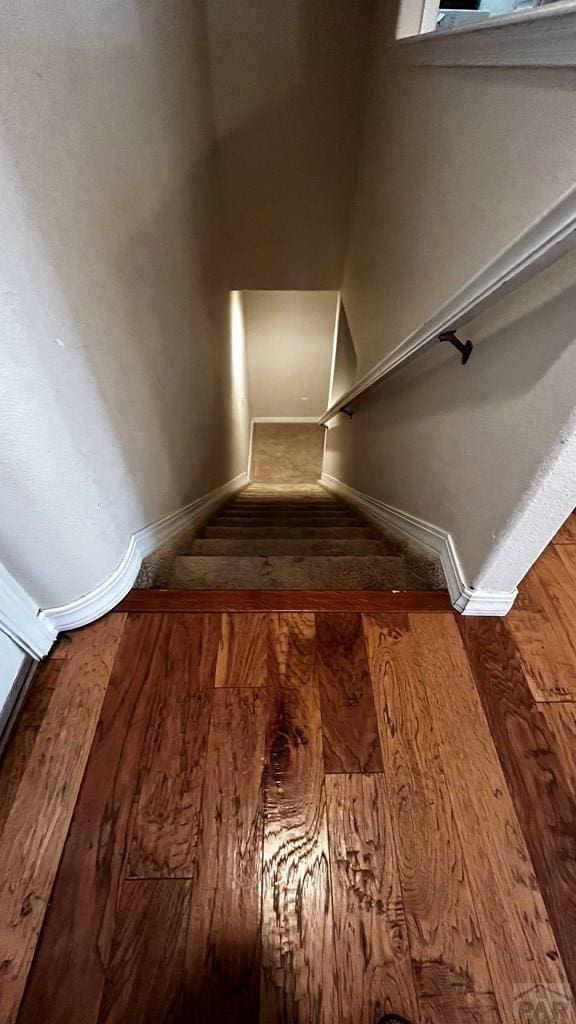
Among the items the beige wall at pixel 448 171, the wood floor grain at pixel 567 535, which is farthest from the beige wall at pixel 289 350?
the wood floor grain at pixel 567 535

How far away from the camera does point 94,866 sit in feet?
2.91

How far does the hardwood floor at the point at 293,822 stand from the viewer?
0.79m

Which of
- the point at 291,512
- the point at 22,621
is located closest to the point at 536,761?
the point at 22,621

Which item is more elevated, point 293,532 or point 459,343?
point 459,343

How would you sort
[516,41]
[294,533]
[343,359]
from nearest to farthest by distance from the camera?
1. [516,41]
2. [294,533]
3. [343,359]

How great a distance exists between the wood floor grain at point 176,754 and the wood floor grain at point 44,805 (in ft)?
0.48

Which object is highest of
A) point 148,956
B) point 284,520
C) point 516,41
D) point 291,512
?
point 516,41

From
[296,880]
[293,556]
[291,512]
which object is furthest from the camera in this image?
[291,512]

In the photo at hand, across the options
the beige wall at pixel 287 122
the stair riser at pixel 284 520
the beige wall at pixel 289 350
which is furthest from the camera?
the beige wall at pixel 289 350

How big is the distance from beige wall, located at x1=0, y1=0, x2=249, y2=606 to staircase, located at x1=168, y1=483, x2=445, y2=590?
30cm

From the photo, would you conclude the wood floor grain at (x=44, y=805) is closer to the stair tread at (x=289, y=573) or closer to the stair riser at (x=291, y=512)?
the stair tread at (x=289, y=573)

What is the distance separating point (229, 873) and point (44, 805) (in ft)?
1.39

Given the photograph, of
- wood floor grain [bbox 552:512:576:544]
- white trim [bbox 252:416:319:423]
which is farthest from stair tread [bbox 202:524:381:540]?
white trim [bbox 252:416:319:423]

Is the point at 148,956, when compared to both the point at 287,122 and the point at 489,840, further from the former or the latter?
the point at 287,122
